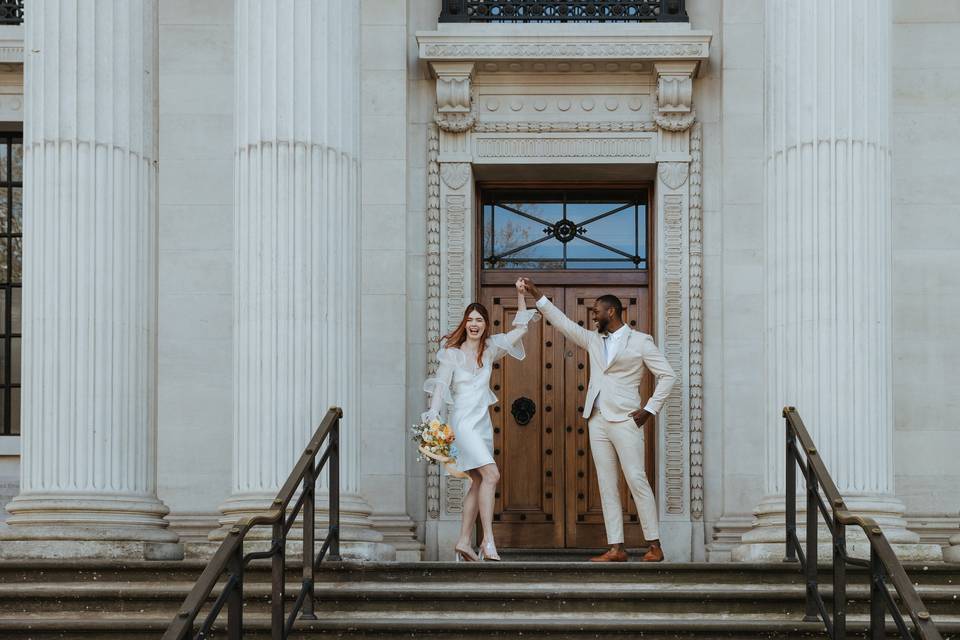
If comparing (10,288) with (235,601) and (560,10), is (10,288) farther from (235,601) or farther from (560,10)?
(235,601)

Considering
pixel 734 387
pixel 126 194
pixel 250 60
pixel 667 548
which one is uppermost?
pixel 250 60

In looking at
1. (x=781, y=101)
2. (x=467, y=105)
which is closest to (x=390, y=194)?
(x=467, y=105)

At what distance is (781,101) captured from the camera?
492 inches

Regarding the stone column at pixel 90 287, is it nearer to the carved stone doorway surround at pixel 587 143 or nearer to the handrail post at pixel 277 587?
the handrail post at pixel 277 587

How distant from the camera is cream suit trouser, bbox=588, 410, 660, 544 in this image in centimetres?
1303

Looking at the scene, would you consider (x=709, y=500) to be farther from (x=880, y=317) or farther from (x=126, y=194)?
(x=126, y=194)

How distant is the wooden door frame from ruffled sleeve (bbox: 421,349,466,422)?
2544mm

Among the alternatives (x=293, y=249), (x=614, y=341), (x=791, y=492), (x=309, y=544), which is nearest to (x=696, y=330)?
(x=614, y=341)

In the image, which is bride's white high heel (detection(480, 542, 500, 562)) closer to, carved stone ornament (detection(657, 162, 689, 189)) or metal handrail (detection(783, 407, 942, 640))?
metal handrail (detection(783, 407, 942, 640))

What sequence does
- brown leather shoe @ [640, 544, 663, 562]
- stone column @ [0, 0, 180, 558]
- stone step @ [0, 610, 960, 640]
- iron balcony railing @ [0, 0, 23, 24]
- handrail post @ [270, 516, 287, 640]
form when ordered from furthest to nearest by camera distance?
iron balcony railing @ [0, 0, 23, 24]
brown leather shoe @ [640, 544, 663, 562]
stone column @ [0, 0, 180, 558]
stone step @ [0, 610, 960, 640]
handrail post @ [270, 516, 287, 640]

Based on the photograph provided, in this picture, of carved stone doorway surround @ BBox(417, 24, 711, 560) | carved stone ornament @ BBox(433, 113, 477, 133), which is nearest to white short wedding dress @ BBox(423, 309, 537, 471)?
carved stone doorway surround @ BBox(417, 24, 711, 560)

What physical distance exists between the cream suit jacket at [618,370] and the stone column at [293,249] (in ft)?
6.33

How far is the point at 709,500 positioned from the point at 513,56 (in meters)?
4.58

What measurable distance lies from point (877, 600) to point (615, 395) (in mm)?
4278
